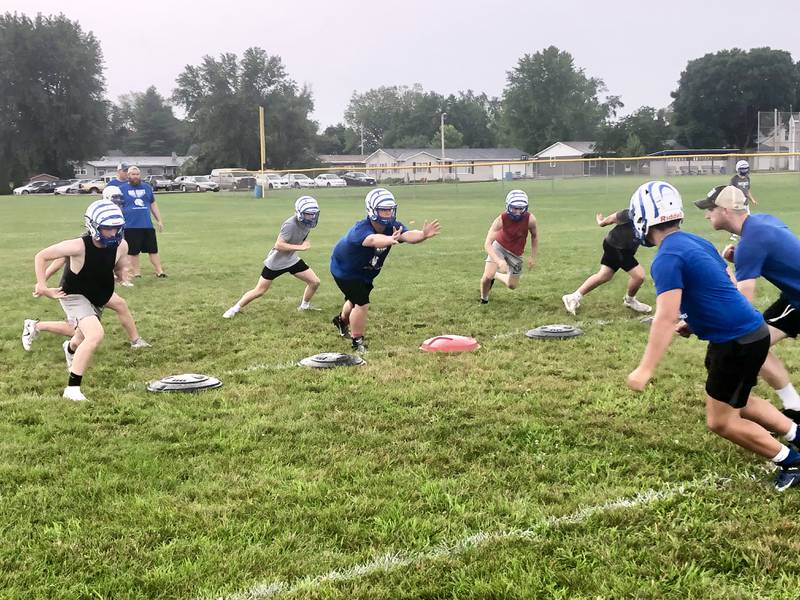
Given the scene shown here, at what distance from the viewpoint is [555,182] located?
43.8m

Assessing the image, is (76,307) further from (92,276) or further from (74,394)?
(74,394)

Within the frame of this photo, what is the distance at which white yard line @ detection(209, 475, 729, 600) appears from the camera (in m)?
3.37

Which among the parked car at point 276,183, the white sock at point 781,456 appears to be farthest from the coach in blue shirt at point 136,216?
the parked car at point 276,183

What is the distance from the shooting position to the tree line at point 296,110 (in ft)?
263

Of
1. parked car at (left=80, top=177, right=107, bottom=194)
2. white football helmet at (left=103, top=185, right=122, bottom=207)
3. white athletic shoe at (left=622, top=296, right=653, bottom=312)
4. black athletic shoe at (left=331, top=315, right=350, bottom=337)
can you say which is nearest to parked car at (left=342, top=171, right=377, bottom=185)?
parked car at (left=80, top=177, right=107, bottom=194)

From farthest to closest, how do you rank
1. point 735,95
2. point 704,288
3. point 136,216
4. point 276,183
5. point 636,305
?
point 735,95, point 276,183, point 136,216, point 636,305, point 704,288

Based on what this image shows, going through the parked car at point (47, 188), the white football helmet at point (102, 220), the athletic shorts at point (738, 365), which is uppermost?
the parked car at point (47, 188)

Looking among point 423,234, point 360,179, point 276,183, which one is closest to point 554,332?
point 423,234

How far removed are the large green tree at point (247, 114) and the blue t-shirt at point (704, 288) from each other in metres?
87.5

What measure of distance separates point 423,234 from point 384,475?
11.2 feet

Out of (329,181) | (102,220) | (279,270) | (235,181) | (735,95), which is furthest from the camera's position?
(735,95)

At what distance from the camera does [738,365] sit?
13.5ft

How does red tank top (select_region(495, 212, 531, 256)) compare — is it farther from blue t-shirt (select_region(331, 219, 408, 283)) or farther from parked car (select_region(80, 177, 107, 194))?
parked car (select_region(80, 177, 107, 194))

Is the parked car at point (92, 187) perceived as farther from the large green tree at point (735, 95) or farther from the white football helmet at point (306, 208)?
the large green tree at point (735, 95)
